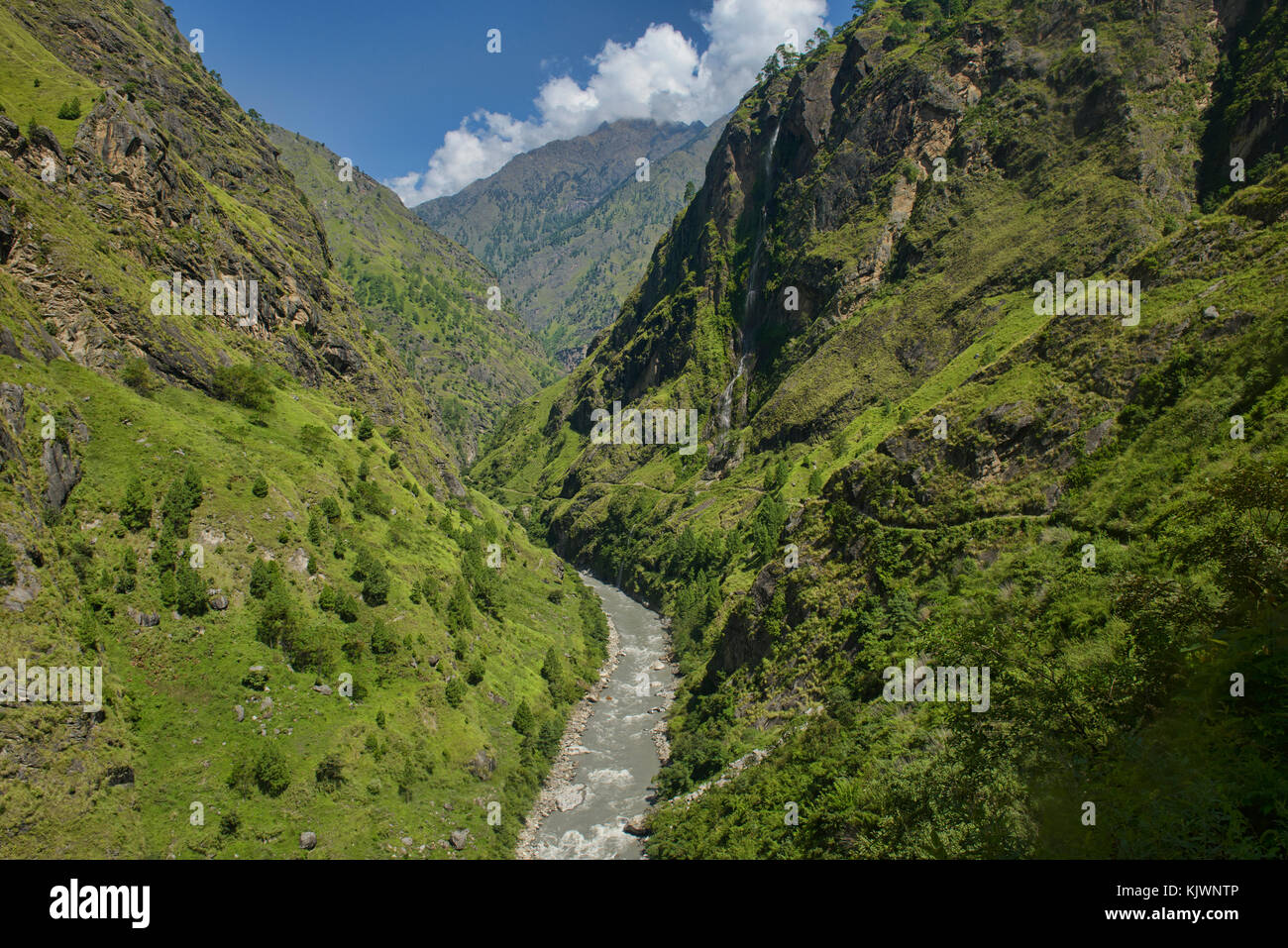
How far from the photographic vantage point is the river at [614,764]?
180 ft

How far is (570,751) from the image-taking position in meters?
70.1

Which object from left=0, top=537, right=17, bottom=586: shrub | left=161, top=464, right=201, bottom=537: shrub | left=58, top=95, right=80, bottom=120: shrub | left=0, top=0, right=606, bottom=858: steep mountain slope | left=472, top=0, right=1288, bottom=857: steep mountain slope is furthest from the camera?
left=58, top=95, right=80, bottom=120: shrub

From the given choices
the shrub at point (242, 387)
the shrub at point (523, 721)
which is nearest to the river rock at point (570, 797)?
the shrub at point (523, 721)

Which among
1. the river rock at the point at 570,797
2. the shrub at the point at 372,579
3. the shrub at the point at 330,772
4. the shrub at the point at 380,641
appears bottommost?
the river rock at the point at 570,797

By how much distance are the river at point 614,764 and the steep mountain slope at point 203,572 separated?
4055mm

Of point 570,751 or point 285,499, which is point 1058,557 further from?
point 285,499

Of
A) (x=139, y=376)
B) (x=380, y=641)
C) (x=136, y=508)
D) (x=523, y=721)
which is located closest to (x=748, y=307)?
(x=523, y=721)

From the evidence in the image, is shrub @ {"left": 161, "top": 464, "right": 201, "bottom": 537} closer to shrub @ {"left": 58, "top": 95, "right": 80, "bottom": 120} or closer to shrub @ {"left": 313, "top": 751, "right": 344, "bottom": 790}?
shrub @ {"left": 313, "top": 751, "right": 344, "bottom": 790}

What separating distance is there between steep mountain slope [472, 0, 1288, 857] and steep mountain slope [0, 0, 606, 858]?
21.5 m

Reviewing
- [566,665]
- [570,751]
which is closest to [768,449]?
[566,665]

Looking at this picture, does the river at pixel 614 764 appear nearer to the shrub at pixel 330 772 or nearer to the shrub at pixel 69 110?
the shrub at pixel 330 772

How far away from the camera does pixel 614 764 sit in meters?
68.2

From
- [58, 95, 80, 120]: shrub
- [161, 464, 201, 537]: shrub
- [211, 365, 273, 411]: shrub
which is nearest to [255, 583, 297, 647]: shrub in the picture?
[161, 464, 201, 537]: shrub

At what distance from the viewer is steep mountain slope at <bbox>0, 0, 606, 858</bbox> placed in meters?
39.5
